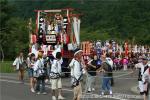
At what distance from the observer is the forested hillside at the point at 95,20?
5906 cm

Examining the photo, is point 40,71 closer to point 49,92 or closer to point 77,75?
point 49,92

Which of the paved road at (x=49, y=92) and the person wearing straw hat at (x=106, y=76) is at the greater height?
the person wearing straw hat at (x=106, y=76)

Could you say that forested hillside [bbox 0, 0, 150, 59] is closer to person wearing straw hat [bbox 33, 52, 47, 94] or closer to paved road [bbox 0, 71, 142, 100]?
paved road [bbox 0, 71, 142, 100]

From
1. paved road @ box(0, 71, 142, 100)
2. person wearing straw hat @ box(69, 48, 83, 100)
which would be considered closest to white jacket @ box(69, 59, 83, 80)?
person wearing straw hat @ box(69, 48, 83, 100)

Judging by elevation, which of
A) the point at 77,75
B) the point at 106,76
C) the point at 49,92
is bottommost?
the point at 49,92

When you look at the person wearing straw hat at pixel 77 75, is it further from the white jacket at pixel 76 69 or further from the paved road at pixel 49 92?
the paved road at pixel 49 92

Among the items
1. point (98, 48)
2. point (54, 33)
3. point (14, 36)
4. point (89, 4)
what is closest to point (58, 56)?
point (54, 33)

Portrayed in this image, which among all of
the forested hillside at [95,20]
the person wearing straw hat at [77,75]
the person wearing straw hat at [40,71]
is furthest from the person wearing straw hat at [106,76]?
the forested hillside at [95,20]

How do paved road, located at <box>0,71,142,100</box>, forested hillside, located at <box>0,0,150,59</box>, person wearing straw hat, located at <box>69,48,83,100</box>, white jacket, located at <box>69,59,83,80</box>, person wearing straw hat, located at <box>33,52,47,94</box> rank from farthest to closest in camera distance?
1. forested hillside, located at <box>0,0,150,59</box>
2. person wearing straw hat, located at <box>33,52,47,94</box>
3. paved road, located at <box>0,71,142,100</box>
4. white jacket, located at <box>69,59,83,80</box>
5. person wearing straw hat, located at <box>69,48,83,100</box>

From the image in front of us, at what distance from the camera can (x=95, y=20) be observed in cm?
8988

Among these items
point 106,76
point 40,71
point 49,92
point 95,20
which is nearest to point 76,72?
point 40,71

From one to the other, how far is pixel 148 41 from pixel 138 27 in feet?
30.3

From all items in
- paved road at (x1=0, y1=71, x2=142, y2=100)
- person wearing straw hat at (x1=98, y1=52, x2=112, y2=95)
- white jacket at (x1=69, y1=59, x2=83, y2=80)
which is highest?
white jacket at (x1=69, y1=59, x2=83, y2=80)

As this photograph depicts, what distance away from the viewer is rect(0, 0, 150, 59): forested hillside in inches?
2325
